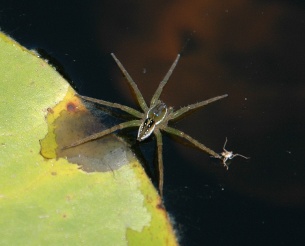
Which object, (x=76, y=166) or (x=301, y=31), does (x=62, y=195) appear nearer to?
(x=76, y=166)

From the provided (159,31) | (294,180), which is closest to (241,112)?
(294,180)

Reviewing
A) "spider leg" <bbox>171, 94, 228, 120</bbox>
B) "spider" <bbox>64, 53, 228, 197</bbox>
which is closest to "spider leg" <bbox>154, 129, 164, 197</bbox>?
"spider" <bbox>64, 53, 228, 197</bbox>

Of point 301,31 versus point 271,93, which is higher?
point 301,31

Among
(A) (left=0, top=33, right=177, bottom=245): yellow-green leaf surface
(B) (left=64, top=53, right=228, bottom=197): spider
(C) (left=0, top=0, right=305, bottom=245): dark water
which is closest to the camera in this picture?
(A) (left=0, top=33, right=177, bottom=245): yellow-green leaf surface

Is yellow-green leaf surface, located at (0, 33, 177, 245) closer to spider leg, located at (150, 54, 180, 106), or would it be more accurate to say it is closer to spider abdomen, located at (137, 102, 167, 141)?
spider abdomen, located at (137, 102, 167, 141)

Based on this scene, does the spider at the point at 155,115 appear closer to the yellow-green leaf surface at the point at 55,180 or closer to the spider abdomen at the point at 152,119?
the spider abdomen at the point at 152,119
